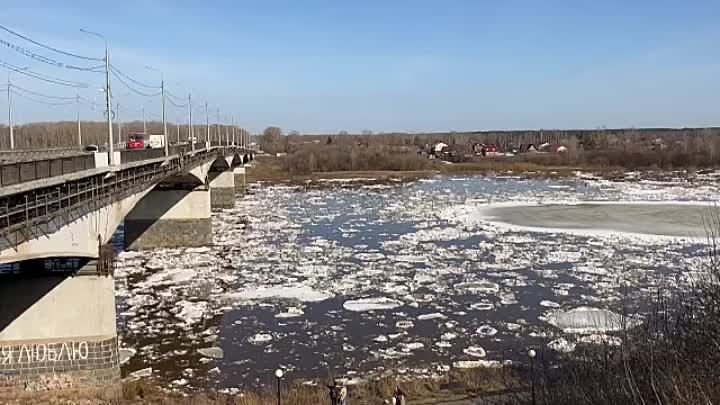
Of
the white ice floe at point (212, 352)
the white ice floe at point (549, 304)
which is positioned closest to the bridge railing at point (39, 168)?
the white ice floe at point (212, 352)

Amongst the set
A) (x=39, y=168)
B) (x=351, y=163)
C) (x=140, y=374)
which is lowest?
(x=140, y=374)

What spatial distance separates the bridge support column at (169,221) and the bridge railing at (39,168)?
21.4 meters

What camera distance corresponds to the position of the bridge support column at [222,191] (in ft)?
216

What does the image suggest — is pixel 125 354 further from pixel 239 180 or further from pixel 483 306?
pixel 239 180

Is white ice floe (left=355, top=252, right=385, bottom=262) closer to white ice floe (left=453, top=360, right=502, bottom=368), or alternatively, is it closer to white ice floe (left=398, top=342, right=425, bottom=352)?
white ice floe (left=398, top=342, right=425, bottom=352)

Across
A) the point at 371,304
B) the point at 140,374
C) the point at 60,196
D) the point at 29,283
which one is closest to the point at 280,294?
the point at 371,304

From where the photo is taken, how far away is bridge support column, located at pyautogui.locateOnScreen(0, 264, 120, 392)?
1641 cm

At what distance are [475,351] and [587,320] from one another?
15.1ft

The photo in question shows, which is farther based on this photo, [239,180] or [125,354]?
[239,180]

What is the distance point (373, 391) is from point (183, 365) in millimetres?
5862

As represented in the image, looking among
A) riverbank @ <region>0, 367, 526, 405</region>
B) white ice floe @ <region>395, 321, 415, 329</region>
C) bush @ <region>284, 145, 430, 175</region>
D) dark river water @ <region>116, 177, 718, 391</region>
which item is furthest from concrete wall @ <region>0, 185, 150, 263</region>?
bush @ <region>284, 145, 430, 175</region>

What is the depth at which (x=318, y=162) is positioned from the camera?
12256cm

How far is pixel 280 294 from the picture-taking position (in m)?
26.4

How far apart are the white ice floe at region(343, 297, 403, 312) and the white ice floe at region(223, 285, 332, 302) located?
1350mm
